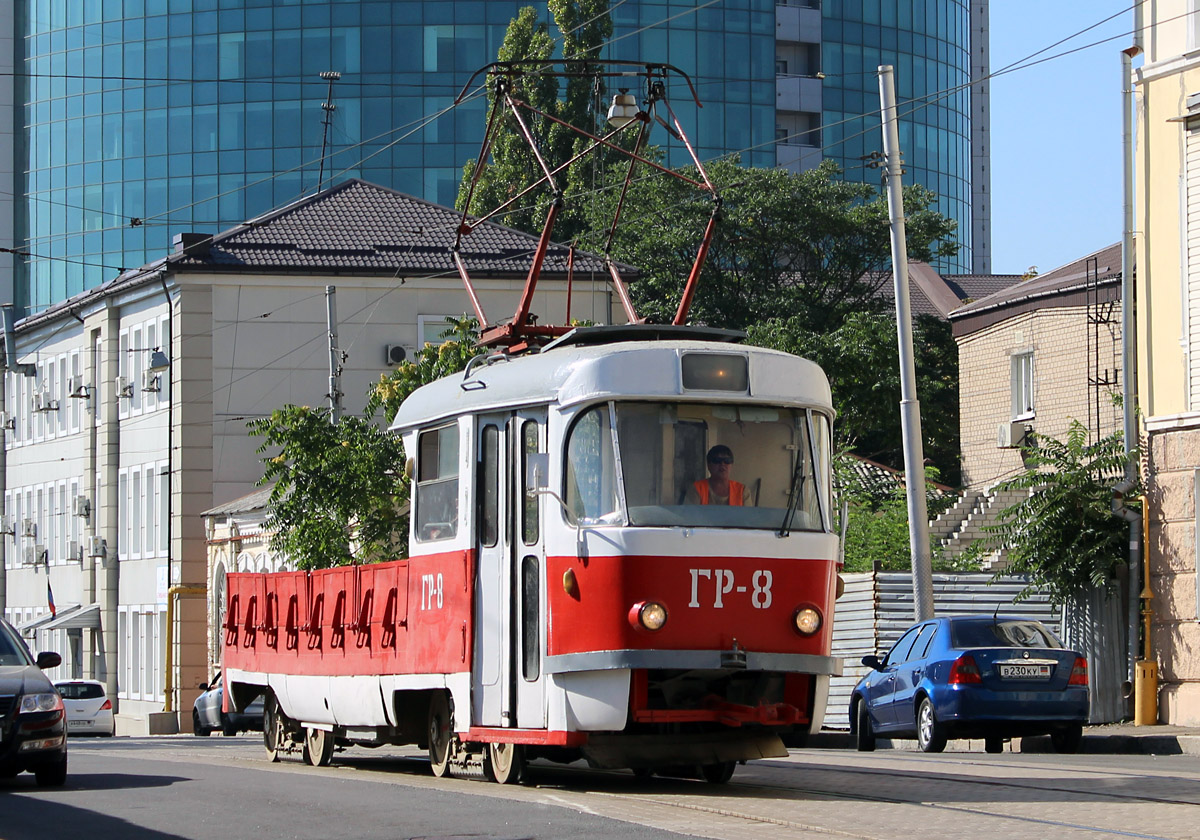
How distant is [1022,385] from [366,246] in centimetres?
1668

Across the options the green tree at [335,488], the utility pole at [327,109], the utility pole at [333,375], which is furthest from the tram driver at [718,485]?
the utility pole at [327,109]

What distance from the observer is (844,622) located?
28.0m

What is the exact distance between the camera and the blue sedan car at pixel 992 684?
20.2 meters

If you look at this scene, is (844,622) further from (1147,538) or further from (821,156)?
(821,156)

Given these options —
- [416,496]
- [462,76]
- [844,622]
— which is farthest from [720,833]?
[462,76]

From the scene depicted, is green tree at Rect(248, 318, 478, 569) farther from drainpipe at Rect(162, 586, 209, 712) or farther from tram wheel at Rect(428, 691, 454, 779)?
tram wheel at Rect(428, 691, 454, 779)

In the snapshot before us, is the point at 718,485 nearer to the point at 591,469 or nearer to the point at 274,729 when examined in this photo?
the point at 591,469

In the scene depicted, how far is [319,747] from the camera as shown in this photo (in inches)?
743

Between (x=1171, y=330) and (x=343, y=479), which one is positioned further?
(x=343, y=479)

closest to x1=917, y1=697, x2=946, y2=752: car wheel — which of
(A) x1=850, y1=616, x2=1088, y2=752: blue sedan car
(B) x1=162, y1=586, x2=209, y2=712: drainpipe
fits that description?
(A) x1=850, y1=616, x2=1088, y2=752: blue sedan car

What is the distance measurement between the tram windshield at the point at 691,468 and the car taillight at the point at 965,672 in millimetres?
6816

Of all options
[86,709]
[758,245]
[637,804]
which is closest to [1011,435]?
[86,709]

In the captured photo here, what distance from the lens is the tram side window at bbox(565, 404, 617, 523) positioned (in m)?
13.7

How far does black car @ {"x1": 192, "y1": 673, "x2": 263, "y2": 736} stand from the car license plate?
58.6 ft
